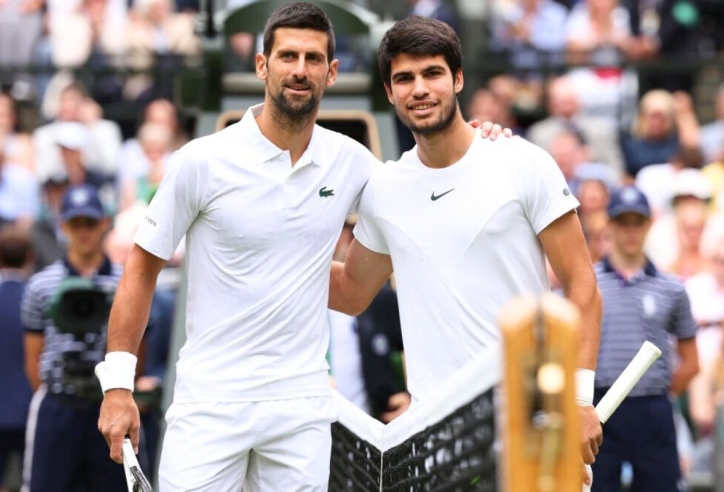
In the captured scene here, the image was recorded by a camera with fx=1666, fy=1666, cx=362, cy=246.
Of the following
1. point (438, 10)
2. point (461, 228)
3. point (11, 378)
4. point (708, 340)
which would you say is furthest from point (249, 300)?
point (438, 10)

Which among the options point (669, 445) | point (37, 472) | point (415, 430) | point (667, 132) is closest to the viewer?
point (415, 430)

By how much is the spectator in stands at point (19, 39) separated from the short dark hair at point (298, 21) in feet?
28.5

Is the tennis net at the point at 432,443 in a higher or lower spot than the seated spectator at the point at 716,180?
higher

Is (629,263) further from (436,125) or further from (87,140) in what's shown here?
(87,140)

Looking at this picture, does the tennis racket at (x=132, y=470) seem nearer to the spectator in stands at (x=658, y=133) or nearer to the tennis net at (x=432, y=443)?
the tennis net at (x=432, y=443)

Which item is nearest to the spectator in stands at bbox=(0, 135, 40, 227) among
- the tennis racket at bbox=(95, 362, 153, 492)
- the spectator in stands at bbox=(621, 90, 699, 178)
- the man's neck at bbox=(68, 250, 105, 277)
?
the man's neck at bbox=(68, 250, 105, 277)

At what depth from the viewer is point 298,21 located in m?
5.72

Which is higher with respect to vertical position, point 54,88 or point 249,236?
point 249,236

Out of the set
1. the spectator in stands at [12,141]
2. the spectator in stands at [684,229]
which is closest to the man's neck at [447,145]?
the spectator in stands at [684,229]

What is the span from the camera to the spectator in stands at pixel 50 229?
1167 cm

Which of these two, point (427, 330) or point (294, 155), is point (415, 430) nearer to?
point (427, 330)

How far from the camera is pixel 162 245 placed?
18.7ft

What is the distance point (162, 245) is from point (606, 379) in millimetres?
3192

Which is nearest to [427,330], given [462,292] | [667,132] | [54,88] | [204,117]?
[462,292]
